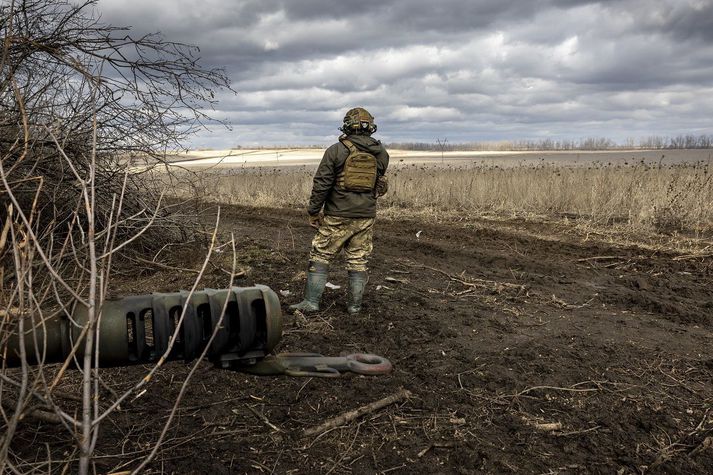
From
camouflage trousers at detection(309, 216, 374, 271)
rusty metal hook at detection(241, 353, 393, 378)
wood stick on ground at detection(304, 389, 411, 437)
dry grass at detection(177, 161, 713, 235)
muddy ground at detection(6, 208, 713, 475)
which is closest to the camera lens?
rusty metal hook at detection(241, 353, 393, 378)

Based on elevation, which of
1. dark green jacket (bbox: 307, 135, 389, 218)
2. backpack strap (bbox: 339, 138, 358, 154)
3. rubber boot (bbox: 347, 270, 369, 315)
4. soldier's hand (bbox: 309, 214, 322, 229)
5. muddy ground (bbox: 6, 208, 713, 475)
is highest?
backpack strap (bbox: 339, 138, 358, 154)

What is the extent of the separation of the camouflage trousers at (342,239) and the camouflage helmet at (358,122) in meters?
0.86

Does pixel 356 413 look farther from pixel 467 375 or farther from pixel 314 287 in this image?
pixel 314 287

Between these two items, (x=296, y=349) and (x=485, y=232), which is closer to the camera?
(x=296, y=349)

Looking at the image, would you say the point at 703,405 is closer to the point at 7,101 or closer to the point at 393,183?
the point at 7,101

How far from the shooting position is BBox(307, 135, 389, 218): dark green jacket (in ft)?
17.7

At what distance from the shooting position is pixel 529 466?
2980 mm

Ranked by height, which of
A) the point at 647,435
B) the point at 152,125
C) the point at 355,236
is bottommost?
the point at 647,435

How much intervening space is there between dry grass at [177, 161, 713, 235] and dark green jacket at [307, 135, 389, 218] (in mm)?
3621

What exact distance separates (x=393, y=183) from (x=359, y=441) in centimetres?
1288

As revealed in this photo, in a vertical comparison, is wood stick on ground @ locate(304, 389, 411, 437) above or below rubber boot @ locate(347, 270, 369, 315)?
below

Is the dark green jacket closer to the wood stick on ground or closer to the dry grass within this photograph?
the wood stick on ground

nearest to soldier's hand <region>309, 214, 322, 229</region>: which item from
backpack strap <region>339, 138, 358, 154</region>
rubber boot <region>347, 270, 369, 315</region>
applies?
rubber boot <region>347, 270, 369, 315</region>

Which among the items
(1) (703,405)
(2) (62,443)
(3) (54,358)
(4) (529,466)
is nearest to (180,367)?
(2) (62,443)
